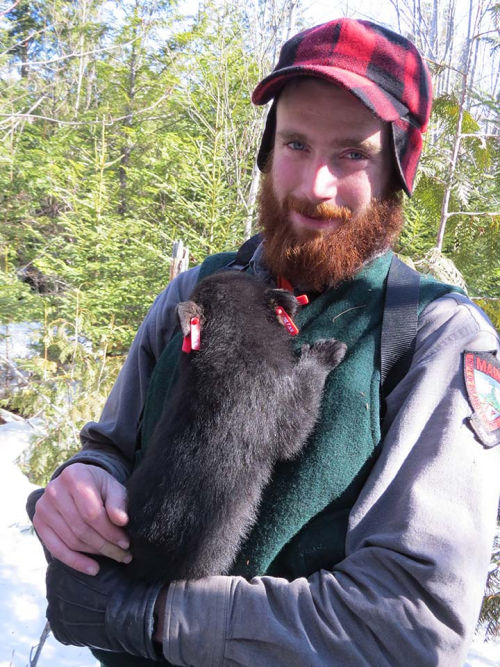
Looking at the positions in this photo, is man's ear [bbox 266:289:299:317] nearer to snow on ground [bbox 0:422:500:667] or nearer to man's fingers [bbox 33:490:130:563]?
man's fingers [bbox 33:490:130:563]

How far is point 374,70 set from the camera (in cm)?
142

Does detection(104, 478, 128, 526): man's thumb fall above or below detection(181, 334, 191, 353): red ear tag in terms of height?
below

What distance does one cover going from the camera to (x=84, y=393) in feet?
17.7

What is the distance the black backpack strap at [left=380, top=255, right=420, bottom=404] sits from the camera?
133cm

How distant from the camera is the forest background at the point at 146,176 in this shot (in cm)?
372

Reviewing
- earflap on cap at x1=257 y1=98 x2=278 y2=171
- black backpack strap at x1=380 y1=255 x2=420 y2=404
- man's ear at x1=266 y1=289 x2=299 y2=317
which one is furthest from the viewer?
earflap on cap at x1=257 y1=98 x2=278 y2=171

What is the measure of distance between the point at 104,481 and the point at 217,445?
358mm

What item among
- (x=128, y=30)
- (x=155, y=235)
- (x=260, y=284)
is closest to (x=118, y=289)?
(x=155, y=235)

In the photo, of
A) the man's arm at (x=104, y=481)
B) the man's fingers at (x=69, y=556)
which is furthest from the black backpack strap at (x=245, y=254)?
the man's fingers at (x=69, y=556)

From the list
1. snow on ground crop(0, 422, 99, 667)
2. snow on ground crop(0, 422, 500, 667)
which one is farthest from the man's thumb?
snow on ground crop(0, 422, 500, 667)

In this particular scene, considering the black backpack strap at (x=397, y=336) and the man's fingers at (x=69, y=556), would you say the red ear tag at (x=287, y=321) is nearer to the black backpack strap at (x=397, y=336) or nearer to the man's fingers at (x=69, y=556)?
the black backpack strap at (x=397, y=336)

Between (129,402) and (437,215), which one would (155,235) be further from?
(129,402)

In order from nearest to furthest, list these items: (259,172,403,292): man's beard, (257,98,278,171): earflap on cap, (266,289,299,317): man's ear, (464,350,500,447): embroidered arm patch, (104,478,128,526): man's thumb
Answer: (464,350,500,447): embroidered arm patch
(104,478,128,526): man's thumb
(259,172,403,292): man's beard
(266,289,299,317): man's ear
(257,98,278,171): earflap on cap

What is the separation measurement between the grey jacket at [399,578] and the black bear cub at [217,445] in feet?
0.56
